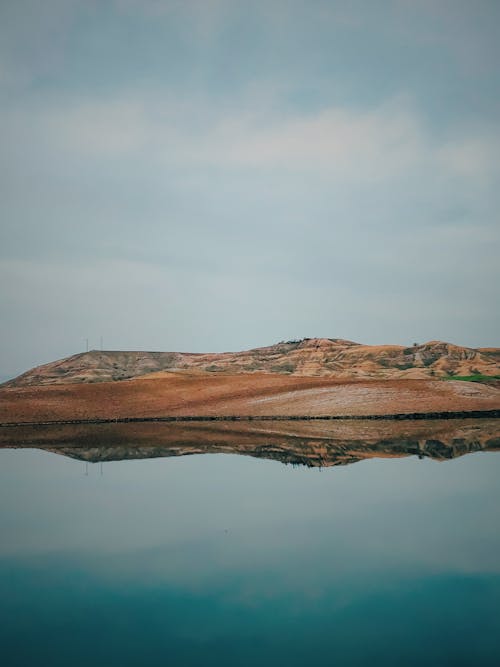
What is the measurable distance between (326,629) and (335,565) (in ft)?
11.8

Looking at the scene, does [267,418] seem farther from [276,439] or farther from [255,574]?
[255,574]

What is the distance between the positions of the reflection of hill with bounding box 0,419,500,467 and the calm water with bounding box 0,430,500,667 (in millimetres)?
10776

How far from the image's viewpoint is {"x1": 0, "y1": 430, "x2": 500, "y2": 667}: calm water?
36.9 feet

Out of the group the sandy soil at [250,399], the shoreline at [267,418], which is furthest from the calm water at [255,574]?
the sandy soil at [250,399]

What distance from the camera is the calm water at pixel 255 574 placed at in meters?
11.2

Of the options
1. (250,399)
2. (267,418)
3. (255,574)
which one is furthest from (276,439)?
(255,574)

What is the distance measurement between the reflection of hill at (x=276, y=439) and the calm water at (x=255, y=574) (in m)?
10.8

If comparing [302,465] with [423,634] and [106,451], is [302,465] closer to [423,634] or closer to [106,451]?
[106,451]

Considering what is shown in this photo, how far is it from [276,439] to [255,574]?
30.6 m

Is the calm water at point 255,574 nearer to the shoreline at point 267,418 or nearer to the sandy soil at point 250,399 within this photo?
the shoreline at point 267,418

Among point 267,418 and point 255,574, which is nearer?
point 255,574

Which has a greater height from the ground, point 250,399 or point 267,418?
point 250,399

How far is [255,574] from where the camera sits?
15.0 metres

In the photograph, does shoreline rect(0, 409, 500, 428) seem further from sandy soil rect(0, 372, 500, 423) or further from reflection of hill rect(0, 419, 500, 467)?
reflection of hill rect(0, 419, 500, 467)
